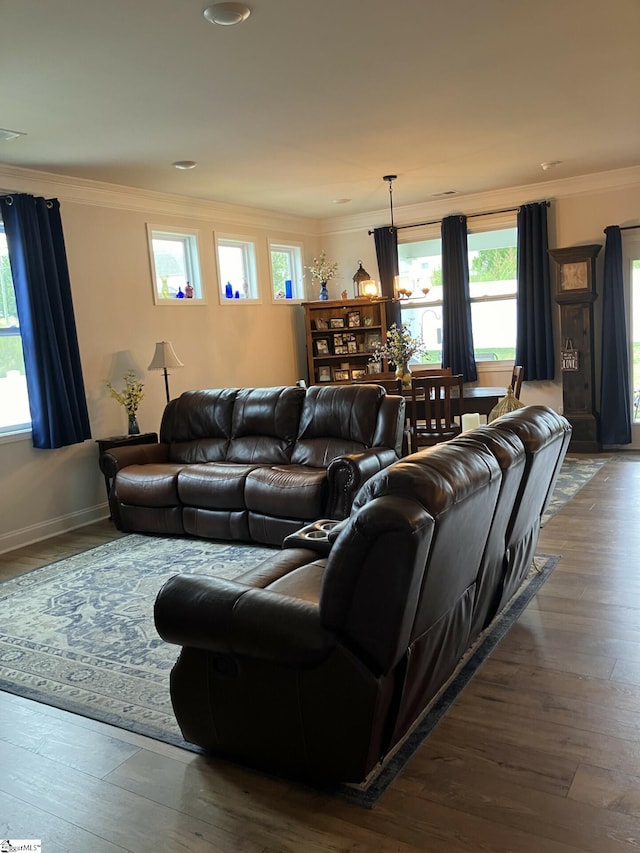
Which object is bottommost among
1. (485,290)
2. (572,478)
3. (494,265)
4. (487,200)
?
(572,478)

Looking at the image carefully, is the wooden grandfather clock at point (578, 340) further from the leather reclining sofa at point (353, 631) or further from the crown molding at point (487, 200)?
the leather reclining sofa at point (353, 631)

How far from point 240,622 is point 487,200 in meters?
6.52

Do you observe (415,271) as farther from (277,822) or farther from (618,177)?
(277,822)

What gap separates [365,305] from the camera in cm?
809

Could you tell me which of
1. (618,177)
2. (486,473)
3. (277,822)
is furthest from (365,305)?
(277,822)

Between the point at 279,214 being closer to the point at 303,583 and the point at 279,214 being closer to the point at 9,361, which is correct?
the point at 9,361

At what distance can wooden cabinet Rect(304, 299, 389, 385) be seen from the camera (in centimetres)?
801

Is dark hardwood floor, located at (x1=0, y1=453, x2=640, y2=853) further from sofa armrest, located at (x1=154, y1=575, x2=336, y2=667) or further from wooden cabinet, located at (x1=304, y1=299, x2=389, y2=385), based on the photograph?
wooden cabinet, located at (x1=304, y1=299, x2=389, y2=385)

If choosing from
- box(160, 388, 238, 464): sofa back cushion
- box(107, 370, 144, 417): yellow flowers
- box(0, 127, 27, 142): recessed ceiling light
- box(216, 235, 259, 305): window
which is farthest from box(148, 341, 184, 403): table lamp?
box(0, 127, 27, 142): recessed ceiling light

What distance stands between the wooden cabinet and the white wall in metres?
0.68

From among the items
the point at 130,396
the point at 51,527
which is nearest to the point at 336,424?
the point at 130,396

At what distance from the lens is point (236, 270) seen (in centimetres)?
750

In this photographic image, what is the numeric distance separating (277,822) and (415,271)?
6911 millimetres

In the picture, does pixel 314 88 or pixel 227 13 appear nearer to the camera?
pixel 227 13
